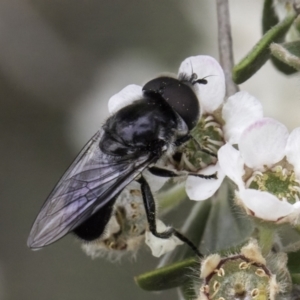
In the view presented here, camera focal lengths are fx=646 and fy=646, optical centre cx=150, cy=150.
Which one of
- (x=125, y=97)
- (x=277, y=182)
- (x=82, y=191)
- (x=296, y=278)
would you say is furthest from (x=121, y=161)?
(x=296, y=278)

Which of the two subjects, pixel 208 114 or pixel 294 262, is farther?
pixel 208 114

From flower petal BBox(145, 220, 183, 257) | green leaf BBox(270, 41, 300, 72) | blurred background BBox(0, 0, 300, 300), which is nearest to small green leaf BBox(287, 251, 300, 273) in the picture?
flower petal BBox(145, 220, 183, 257)

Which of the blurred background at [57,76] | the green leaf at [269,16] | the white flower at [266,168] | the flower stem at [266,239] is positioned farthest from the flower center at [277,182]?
the blurred background at [57,76]

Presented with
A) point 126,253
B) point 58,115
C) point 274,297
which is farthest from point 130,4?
point 274,297

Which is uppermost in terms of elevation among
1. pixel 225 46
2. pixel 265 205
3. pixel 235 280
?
pixel 225 46

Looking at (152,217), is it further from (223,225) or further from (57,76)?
(57,76)

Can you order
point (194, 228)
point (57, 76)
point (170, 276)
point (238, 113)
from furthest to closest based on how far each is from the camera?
point (57, 76)
point (194, 228)
point (238, 113)
point (170, 276)

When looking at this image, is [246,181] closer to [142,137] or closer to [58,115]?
[142,137]

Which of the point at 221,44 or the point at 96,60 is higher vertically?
the point at 221,44
